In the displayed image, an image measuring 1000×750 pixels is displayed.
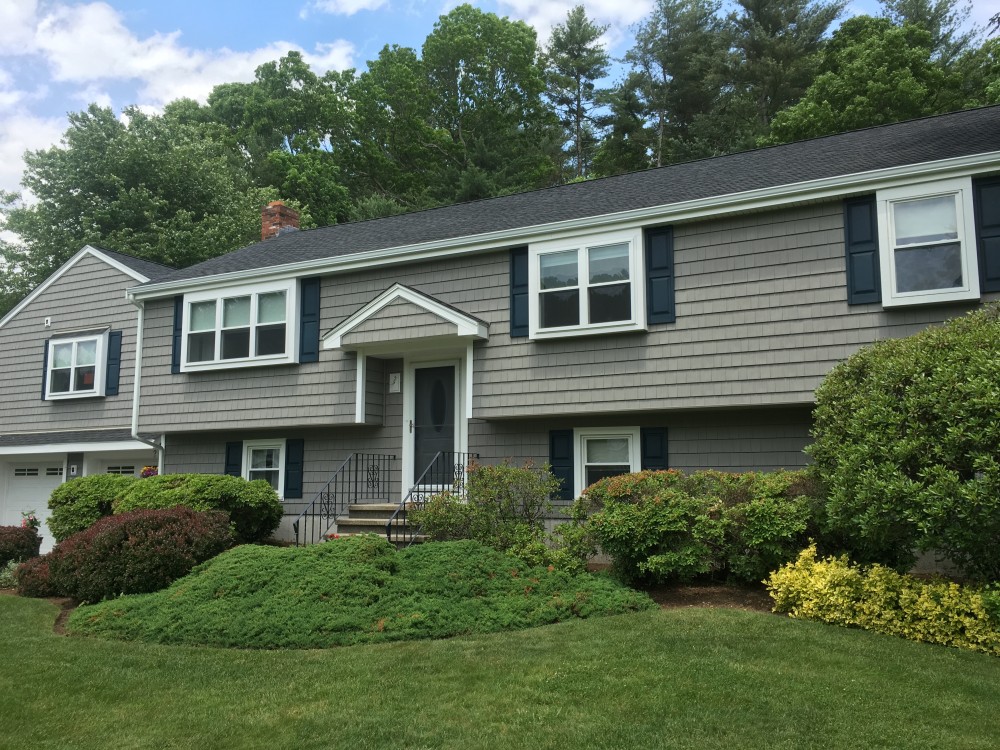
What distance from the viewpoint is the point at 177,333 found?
1495 cm

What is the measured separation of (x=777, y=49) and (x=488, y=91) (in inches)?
461

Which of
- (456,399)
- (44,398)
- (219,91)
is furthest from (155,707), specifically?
(219,91)

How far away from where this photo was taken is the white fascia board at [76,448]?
1578cm

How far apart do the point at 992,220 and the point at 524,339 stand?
5.85 meters

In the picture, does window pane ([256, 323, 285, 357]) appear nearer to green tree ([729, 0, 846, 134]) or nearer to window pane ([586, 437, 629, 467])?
window pane ([586, 437, 629, 467])

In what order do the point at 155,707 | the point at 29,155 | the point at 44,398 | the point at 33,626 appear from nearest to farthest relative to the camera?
the point at 155,707 < the point at 33,626 < the point at 44,398 < the point at 29,155

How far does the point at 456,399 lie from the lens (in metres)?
12.9

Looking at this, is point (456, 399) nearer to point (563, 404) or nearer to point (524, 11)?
point (563, 404)

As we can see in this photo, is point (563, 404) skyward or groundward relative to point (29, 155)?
groundward

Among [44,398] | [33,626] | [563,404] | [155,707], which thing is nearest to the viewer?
[155,707]

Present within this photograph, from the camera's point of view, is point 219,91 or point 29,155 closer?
point 29,155

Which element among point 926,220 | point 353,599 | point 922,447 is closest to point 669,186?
point 926,220

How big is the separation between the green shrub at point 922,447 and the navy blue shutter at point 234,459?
1026 cm

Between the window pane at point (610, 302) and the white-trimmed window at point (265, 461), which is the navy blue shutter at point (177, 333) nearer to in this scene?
the white-trimmed window at point (265, 461)
